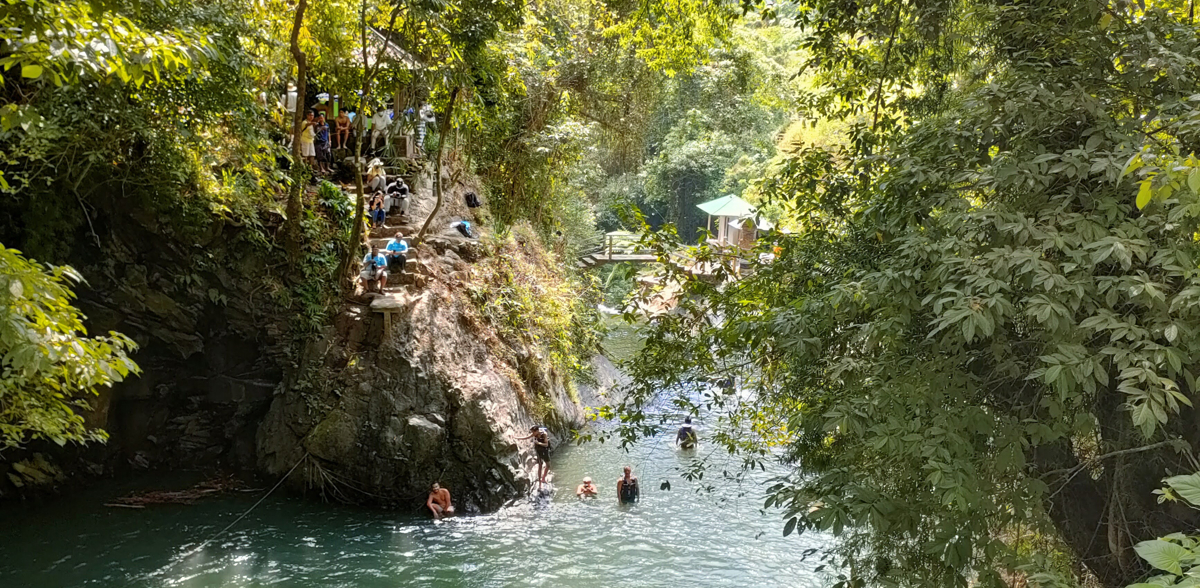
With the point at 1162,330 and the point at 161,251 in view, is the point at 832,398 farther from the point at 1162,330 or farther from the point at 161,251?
the point at 161,251

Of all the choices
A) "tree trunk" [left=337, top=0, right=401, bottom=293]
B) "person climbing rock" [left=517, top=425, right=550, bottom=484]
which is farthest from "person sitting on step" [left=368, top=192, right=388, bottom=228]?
"person climbing rock" [left=517, top=425, right=550, bottom=484]

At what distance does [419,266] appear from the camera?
10.6 m

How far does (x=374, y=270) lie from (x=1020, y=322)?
329 inches

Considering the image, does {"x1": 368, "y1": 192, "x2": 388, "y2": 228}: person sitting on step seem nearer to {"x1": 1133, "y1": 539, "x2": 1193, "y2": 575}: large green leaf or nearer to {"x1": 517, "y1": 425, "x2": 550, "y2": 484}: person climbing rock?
Answer: {"x1": 517, "y1": 425, "x2": 550, "y2": 484}: person climbing rock

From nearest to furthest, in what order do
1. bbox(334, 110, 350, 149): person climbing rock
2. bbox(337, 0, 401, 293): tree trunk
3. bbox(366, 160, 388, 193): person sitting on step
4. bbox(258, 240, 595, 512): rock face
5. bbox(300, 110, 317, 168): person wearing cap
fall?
bbox(337, 0, 401, 293): tree trunk
bbox(258, 240, 595, 512): rock face
bbox(300, 110, 317, 168): person wearing cap
bbox(366, 160, 388, 193): person sitting on step
bbox(334, 110, 350, 149): person climbing rock

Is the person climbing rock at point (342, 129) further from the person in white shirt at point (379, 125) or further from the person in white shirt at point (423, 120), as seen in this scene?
the person in white shirt at point (423, 120)

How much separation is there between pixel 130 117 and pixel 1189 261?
8.80 metres

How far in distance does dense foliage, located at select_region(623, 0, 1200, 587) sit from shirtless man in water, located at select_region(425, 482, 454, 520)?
5.54m

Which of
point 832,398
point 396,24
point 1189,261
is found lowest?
point 832,398

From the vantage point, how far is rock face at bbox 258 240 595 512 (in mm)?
9297

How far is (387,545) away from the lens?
8383mm

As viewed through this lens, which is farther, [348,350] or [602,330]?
[602,330]

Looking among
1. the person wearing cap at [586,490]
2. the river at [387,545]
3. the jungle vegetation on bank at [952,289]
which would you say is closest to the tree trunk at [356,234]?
the jungle vegetation on bank at [952,289]

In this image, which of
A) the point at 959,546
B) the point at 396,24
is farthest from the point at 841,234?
the point at 396,24
